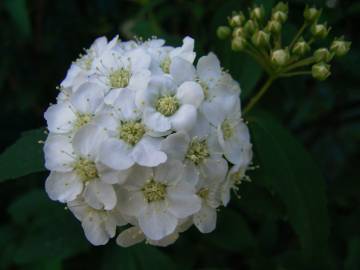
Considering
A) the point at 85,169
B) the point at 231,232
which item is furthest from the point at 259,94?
the point at 85,169

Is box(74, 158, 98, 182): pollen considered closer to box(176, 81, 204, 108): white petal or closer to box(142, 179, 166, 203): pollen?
box(142, 179, 166, 203): pollen

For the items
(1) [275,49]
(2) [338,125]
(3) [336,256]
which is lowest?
(3) [336,256]

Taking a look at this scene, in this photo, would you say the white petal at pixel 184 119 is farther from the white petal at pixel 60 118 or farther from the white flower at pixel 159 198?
the white petal at pixel 60 118

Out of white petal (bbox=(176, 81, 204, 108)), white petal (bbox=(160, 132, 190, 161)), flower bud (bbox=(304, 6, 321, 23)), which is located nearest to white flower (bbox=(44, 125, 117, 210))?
white petal (bbox=(160, 132, 190, 161))

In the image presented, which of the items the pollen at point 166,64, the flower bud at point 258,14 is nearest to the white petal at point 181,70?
the pollen at point 166,64

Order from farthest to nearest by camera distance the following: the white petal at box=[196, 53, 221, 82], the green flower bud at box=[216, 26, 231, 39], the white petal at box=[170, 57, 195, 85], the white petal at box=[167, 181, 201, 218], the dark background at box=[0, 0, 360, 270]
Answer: the dark background at box=[0, 0, 360, 270] → the green flower bud at box=[216, 26, 231, 39] → the white petal at box=[196, 53, 221, 82] → the white petal at box=[170, 57, 195, 85] → the white petal at box=[167, 181, 201, 218]

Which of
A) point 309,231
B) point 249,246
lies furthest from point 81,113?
point 249,246

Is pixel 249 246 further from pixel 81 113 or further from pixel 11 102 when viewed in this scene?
pixel 11 102
